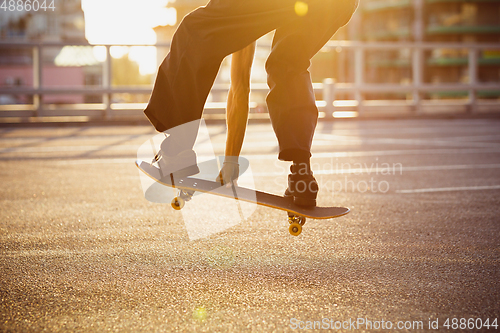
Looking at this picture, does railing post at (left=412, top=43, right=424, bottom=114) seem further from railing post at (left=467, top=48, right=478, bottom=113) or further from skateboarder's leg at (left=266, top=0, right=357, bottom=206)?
skateboarder's leg at (left=266, top=0, right=357, bottom=206)

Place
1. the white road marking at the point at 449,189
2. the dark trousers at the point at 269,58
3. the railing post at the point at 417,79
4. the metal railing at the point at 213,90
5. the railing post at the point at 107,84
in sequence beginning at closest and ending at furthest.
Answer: the dark trousers at the point at 269,58
the white road marking at the point at 449,189
the metal railing at the point at 213,90
the railing post at the point at 107,84
the railing post at the point at 417,79

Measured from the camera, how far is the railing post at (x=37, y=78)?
1174 centimetres

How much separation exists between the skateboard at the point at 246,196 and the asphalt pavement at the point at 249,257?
0.18 m

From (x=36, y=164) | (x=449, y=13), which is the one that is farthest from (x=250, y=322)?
(x=449, y=13)

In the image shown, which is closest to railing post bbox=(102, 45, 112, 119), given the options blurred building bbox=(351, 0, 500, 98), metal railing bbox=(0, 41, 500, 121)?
metal railing bbox=(0, 41, 500, 121)

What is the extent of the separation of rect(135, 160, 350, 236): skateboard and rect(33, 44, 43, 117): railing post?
9.75 metres

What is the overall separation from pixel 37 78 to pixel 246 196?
34.9ft

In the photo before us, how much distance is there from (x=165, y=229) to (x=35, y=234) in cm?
66

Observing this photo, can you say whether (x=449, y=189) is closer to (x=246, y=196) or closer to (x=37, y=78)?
(x=246, y=196)

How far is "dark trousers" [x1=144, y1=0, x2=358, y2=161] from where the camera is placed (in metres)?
2.57

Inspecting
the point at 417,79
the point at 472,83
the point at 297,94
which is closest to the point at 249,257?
the point at 297,94

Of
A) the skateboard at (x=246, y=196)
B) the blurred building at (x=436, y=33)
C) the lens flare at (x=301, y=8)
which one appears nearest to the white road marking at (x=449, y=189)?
the skateboard at (x=246, y=196)

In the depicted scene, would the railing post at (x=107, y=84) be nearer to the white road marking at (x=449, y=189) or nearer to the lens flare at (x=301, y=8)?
the white road marking at (x=449, y=189)

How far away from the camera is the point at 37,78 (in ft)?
40.1
